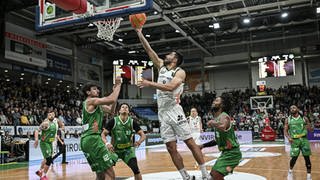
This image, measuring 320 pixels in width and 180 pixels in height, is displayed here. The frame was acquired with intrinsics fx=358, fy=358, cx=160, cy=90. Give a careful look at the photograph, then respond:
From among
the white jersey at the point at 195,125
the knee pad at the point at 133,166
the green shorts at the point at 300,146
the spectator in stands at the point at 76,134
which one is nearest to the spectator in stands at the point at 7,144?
the spectator in stands at the point at 76,134

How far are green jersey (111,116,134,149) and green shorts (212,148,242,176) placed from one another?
69.2 inches

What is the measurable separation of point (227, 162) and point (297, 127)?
161 inches

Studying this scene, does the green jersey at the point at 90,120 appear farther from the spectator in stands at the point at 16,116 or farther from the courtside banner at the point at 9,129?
the spectator in stands at the point at 16,116

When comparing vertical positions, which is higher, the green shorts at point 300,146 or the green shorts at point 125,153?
the green shorts at point 125,153

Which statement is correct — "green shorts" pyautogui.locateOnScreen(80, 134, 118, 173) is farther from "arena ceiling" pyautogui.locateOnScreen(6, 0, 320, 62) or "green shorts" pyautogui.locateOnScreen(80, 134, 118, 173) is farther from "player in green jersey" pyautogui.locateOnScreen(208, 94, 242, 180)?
"arena ceiling" pyautogui.locateOnScreen(6, 0, 320, 62)

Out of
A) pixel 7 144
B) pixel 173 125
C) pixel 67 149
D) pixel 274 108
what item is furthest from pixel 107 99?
pixel 274 108

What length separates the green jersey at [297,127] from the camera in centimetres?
852

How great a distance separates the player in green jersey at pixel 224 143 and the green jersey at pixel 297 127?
149 inches

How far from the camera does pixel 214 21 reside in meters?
27.5

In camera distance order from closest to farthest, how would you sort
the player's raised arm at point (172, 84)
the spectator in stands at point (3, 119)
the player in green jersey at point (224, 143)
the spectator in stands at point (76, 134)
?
the player's raised arm at point (172, 84) < the player in green jersey at point (224, 143) < the spectator in stands at point (3, 119) < the spectator in stands at point (76, 134)

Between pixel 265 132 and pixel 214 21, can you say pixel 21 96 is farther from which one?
pixel 265 132

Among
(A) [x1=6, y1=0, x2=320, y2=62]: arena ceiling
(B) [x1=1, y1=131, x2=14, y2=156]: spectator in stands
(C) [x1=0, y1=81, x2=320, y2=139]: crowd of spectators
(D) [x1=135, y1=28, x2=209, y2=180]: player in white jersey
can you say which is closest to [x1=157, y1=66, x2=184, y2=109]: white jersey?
(D) [x1=135, y1=28, x2=209, y2=180]: player in white jersey

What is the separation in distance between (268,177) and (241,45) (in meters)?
29.2

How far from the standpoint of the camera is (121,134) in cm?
635
